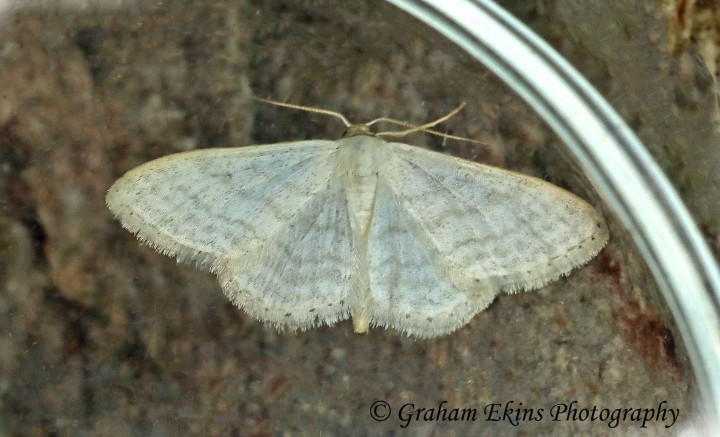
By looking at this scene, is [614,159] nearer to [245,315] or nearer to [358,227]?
[358,227]

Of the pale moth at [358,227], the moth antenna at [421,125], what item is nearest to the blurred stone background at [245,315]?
the moth antenna at [421,125]

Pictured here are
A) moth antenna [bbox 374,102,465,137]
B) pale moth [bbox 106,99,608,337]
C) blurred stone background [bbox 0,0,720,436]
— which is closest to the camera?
pale moth [bbox 106,99,608,337]

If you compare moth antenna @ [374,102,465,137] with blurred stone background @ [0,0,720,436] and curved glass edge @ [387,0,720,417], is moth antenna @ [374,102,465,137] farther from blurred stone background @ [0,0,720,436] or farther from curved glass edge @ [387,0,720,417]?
curved glass edge @ [387,0,720,417]

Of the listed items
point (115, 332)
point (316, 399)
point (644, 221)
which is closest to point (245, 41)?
point (115, 332)

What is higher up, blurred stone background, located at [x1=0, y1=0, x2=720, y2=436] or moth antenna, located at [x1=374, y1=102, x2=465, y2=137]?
moth antenna, located at [x1=374, y1=102, x2=465, y2=137]

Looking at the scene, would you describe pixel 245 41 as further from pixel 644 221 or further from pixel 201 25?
pixel 644 221

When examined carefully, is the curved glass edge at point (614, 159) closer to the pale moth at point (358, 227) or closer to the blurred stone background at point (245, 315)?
the blurred stone background at point (245, 315)

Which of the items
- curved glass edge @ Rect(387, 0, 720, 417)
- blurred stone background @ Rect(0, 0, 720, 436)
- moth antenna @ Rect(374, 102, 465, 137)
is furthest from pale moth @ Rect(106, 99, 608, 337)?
curved glass edge @ Rect(387, 0, 720, 417)

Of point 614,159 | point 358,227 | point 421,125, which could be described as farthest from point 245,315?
point 614,159
